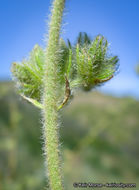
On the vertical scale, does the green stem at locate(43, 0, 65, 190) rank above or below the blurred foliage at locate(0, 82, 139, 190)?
below

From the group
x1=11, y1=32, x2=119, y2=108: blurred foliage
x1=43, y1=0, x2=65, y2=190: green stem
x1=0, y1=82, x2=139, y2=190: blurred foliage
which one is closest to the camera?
x1=43, y1=0, x2=65, y2=190: green stem

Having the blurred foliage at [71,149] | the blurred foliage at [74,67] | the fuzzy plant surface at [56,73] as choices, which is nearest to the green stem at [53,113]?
the fuzzy plant surface at [56,73]

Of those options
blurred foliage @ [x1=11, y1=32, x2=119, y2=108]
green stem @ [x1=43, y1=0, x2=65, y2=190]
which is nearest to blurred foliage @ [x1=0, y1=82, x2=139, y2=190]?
blurred foliage @ [x1=11, y1=32, x2=119, y2=108]

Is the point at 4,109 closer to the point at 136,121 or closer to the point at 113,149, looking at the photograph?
the point at 113,149

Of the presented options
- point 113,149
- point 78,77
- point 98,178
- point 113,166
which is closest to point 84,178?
point 98,178

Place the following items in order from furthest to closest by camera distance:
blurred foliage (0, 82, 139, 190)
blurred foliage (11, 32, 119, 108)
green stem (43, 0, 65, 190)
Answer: blurred foliage (0, 82, 139, 190), blurred foliage (11, 32, 119, 108), green stem (43, 0, 65, 190)

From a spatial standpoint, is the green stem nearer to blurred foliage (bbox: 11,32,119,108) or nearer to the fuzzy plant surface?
the fuzzy plant surface

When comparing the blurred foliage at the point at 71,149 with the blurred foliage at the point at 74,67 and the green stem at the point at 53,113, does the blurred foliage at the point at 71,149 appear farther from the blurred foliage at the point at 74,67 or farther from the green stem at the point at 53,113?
the green stem at the point at 53,113
